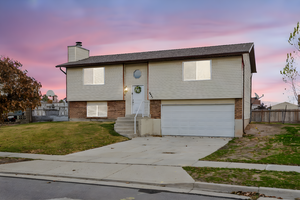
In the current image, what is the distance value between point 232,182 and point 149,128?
13.7m

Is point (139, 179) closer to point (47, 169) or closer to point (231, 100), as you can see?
point (47, 169)

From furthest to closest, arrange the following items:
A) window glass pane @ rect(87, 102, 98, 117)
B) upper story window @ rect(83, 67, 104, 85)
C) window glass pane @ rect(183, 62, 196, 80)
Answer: window glass pane @ rect(87, 102, 98, 117)
upper story window @ rect(83, 67, 104, 85)
window glass pane @ rect(183, 62, 196, 80)

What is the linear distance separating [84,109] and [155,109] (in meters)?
6.57

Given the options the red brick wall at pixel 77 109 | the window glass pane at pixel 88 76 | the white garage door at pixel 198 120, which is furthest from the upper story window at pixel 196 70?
the red brick wall at pixel 77 109

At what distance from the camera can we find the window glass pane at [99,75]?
75.6 feet

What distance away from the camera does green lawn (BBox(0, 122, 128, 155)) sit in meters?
14.0

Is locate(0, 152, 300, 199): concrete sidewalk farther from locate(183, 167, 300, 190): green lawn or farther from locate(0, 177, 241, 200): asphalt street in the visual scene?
locate(0, 177, 241, 200): asphalt street

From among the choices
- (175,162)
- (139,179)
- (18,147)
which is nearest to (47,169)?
(139,179)

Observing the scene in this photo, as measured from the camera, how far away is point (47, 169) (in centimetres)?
945

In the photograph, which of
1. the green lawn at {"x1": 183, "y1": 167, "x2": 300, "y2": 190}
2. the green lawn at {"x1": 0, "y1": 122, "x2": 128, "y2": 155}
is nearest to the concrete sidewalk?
the green lawn at {"x1": 183, "y1": 167, "x2": 300, "y2": 190}

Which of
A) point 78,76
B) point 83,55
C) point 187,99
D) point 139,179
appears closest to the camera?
point 139,179

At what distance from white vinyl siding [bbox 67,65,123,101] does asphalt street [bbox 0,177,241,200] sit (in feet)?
48.9

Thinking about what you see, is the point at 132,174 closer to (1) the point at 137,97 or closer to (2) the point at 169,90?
(2) the point at 169,90

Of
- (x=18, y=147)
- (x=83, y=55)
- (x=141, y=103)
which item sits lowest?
(x=18, y=147)
